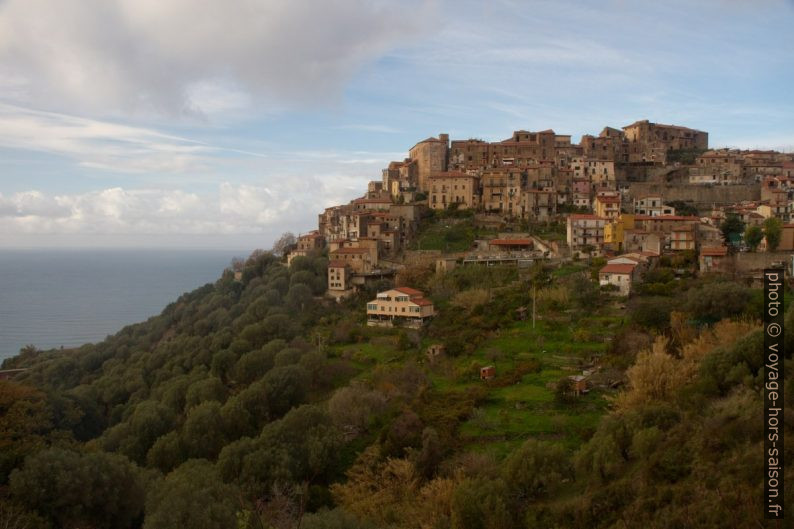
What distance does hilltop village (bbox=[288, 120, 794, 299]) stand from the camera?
122 ft

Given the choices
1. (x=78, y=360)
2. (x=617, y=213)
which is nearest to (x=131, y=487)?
(x=78, y=360)

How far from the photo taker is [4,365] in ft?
168

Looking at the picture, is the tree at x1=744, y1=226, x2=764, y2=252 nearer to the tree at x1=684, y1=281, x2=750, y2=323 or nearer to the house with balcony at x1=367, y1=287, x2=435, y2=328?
the tree at x1=684, y1=281, x2=750, y2=323

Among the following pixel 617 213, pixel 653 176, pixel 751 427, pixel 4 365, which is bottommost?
pixel 4 365

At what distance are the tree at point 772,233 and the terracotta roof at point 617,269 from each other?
7847 millimetres

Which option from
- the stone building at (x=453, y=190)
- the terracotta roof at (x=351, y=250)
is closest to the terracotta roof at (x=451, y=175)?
the stone building at (x=453, y=190)

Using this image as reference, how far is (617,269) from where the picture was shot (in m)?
31.9

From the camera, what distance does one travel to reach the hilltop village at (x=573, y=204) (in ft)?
122

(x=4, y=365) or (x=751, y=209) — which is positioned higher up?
(x=751, y=209)

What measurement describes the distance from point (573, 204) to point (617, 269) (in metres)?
17.0

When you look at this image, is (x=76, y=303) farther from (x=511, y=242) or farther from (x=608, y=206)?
(x=608, y=206)

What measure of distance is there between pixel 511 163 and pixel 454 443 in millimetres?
36054

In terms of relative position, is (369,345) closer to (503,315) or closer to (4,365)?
(503,315)

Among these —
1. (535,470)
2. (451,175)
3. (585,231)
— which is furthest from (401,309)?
(535,470)
